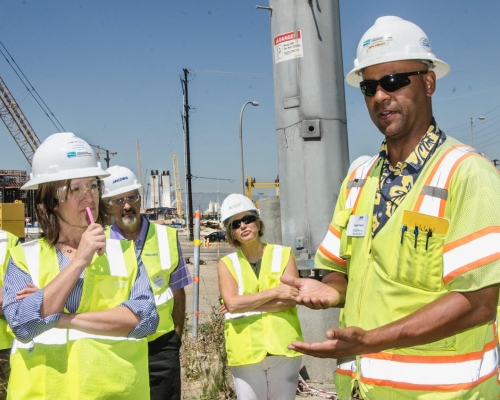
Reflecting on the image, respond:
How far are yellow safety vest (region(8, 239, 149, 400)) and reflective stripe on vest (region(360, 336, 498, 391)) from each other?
115 cm

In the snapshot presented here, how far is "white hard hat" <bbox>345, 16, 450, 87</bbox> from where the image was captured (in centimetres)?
220

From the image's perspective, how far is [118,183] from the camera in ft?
15.3

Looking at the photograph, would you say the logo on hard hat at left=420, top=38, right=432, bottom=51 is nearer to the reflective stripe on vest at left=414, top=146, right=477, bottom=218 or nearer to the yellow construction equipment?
the reflective stripe on vest at left=414, top=146, right=477, bottom=218

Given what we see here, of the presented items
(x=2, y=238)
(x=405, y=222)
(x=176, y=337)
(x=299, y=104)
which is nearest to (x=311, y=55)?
(x=299, y=104)

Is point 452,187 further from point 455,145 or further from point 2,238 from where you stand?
point 2,238

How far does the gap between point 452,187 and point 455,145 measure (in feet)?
0.76

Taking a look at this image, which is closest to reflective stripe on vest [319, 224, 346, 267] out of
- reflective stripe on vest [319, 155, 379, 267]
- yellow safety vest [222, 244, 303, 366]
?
reflective stripe on vest [319, 155, 379, 267]

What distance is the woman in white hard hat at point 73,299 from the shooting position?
96.0 inches

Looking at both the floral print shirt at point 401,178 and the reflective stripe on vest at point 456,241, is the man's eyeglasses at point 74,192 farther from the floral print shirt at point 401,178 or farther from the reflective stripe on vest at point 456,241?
the reflective stripe on vest at point 456,241

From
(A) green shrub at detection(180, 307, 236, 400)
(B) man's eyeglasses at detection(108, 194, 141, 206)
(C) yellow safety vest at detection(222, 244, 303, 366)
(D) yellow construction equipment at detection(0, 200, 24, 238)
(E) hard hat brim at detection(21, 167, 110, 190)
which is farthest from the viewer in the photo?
(D) yellow construction equipment at detection(0, 200, 24, 238)

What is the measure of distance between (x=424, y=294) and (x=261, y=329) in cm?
239

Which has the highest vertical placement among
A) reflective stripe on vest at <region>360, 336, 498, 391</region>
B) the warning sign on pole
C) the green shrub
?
the warning sign on pole

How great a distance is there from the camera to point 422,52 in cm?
220

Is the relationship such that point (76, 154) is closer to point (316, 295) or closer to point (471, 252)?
point (316, 295)
